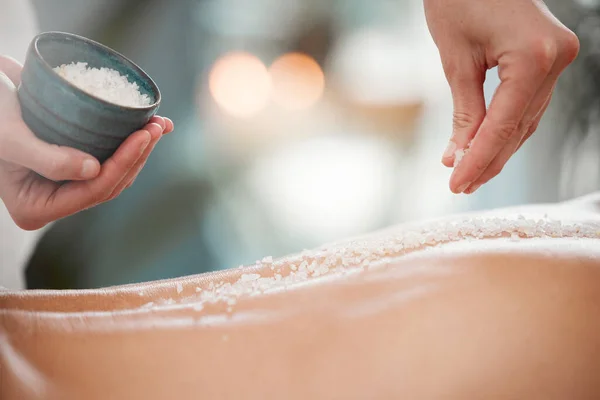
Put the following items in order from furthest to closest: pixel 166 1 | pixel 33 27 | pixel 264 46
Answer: pixel 264 46 < pixel 166 1 < pixel 33 27

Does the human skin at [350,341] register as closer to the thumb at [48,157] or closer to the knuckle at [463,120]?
the thumb at [48,157]

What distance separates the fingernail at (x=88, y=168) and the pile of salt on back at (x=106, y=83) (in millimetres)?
77

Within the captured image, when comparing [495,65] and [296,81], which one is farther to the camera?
[296,81]

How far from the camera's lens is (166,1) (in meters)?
2.32

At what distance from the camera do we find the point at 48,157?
0.59m

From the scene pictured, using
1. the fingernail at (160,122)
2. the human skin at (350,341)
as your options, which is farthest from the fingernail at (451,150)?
the fingernail at (160,122)

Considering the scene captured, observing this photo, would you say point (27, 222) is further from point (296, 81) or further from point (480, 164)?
point (296, 81)

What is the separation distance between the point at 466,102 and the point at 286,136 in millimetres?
2000

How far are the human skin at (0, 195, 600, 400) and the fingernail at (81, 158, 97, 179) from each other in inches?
6.5

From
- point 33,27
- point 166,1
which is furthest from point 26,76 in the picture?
point 166,1

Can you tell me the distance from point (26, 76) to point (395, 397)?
53 centimetres

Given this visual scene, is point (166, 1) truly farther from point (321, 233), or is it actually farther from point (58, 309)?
point (58, 309)

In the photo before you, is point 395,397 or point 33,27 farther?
point 33,27

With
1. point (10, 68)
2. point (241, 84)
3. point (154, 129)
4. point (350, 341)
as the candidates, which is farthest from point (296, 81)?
point (350, 341)
